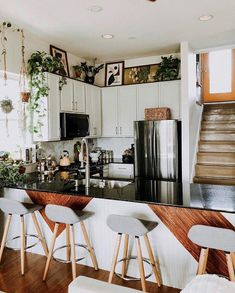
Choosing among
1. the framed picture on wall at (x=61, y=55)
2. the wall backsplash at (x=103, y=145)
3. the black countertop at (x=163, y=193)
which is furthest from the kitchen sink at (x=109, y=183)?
the framed picture on wall at (x=61, y=55)

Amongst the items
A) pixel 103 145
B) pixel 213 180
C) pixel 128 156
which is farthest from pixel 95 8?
pixel 213 180

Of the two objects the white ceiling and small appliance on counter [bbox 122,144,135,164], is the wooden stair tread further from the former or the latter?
the white ceiling

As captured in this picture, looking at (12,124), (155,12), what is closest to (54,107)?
(12,124)

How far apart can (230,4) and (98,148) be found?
3.72 meters

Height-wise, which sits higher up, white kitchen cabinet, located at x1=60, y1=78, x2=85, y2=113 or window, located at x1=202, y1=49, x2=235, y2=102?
window, located at x1=202, y1=49, x2=235, y2=102

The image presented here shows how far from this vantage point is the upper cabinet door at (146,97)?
5.07m

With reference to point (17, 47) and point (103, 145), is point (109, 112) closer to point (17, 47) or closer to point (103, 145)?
point (103, 145)

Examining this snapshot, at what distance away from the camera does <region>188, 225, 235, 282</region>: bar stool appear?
1.95 meters

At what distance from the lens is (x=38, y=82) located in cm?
404

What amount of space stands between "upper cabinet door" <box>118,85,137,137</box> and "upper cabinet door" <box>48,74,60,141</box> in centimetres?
148

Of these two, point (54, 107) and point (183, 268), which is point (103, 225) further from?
point (54, 107)

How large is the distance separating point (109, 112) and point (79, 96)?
0.85 meters


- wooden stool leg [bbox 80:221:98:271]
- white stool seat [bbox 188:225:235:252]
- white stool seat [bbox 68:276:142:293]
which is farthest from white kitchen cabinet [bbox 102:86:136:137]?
white stool seat [bbox 68:276:142:293]

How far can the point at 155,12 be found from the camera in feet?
11.0
